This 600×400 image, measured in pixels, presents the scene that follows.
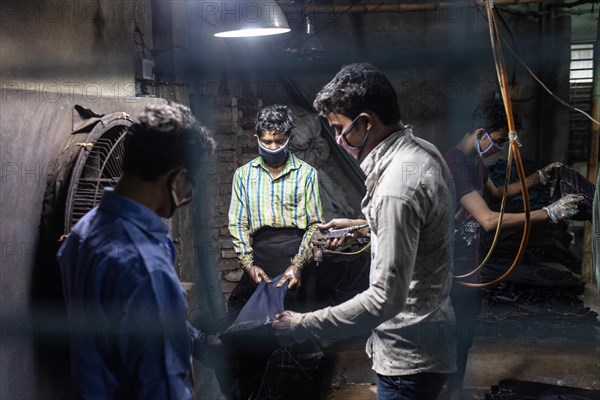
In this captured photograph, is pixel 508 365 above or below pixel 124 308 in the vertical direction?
below

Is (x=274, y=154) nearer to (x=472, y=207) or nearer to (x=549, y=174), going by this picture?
(x=472, y=207)

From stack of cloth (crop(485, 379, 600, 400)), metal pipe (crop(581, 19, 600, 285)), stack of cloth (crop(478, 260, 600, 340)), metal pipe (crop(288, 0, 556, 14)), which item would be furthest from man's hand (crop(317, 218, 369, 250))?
metal pipe (crop(581, 19, 600, 285))

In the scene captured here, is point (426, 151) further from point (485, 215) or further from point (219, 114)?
point (219, 114)

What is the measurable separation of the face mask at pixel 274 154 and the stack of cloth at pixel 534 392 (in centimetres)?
239

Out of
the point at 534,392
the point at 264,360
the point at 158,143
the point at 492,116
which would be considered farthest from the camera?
the point at 534,392

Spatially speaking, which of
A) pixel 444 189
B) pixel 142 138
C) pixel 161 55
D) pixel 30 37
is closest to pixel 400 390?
pixel 444 189

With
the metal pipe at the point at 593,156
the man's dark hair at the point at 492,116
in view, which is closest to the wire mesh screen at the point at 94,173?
the man's dark hair at the point at 492,116

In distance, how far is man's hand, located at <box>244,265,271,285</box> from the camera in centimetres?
480

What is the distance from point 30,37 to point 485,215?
2.83 m

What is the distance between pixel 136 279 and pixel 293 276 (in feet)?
9.29

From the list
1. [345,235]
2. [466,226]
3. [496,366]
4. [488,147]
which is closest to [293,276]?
[345,235]

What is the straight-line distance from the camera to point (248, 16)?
13.4 feet

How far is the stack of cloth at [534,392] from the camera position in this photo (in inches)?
171

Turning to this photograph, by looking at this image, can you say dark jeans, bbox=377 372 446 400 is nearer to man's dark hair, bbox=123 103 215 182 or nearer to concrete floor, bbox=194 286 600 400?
man's dark hair, bbox=123 103 215 182
